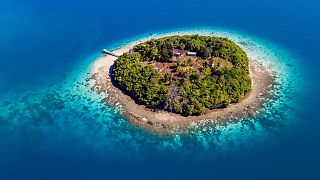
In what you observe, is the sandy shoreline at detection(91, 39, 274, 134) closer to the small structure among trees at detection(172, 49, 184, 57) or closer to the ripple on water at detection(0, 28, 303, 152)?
the ripple on water at detection(0, 28, 303, 152)

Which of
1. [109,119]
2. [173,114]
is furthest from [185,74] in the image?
[109,119]

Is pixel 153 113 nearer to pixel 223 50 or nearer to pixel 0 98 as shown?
pixel 223 50

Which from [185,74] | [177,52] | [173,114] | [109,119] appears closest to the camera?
[173,114]

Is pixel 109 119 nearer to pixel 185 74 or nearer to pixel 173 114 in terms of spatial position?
pixel 173 114

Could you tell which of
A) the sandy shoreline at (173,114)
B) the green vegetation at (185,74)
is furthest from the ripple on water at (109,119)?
the green vegetation at (185,74)

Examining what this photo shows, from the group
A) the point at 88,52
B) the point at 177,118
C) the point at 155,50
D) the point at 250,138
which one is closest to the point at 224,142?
the point at 250,138

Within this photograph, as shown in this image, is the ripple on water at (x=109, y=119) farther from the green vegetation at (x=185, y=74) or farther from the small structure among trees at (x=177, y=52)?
the small structure among trees at (x=177, y=52)
